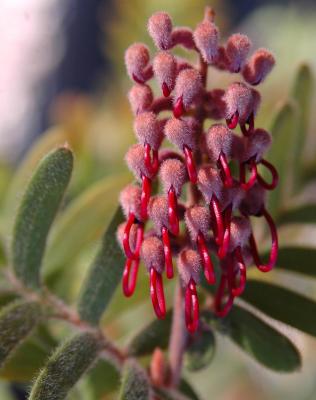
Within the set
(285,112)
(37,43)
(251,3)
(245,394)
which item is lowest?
(245,394)

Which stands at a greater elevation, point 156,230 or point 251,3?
point 156,230

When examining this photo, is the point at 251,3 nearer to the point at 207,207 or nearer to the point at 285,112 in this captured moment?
the point at 285,112

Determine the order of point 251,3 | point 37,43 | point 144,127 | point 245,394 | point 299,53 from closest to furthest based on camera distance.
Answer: point 144,127 → point 245,394 → point 299,53 → point 37,43 → point 251,3

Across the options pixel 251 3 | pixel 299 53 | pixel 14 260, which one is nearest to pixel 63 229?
pixel 14 260

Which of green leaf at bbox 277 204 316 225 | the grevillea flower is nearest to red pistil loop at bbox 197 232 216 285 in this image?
the grevillea flower

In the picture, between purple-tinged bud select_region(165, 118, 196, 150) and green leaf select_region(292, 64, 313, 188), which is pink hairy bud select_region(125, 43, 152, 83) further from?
green leaf select_region(292, 64, 313, 188)

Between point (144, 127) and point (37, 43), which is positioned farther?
point (37, 43)
